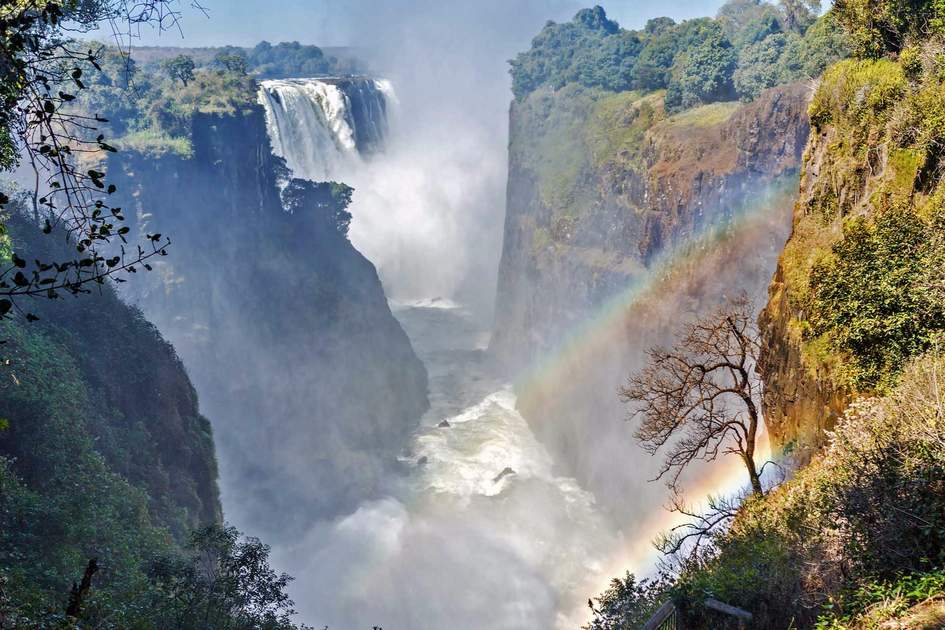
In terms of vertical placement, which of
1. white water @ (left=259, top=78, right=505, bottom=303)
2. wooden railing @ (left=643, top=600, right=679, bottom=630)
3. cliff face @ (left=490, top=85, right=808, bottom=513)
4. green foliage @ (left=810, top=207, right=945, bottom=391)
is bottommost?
wooden railing @ (left=643, top=600, right=679, bottom=630)

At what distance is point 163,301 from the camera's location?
48906mm

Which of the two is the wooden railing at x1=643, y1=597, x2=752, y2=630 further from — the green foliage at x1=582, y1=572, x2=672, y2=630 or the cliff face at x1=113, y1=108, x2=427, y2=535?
the cliff face at x1=113, y1=108, x2=427, y2=535

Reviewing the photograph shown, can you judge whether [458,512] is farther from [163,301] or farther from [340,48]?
[340,48]

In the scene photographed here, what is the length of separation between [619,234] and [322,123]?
35.3 meters

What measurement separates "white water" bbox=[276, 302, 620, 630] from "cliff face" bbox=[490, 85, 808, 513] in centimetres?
337

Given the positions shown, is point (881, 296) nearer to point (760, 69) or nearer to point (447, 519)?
point (447, 519)

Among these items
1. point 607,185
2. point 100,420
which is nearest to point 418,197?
point 607,185

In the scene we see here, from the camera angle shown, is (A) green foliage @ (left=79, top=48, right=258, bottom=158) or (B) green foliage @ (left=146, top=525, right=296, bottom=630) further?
(A) green foliage @ (left=79, top=48, right=258, bottom=158)

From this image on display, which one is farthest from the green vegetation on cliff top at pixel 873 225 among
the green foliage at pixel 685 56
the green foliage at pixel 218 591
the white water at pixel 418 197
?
the white water at pixel 418 197

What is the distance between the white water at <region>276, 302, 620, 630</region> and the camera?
113ft

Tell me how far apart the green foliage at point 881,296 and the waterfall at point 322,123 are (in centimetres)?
5483

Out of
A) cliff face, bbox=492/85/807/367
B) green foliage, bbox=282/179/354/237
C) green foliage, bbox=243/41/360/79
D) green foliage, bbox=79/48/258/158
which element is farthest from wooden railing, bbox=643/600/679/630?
green foliage, bbox=243/41/360/79

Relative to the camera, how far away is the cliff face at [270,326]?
155 feet

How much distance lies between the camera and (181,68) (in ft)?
189
